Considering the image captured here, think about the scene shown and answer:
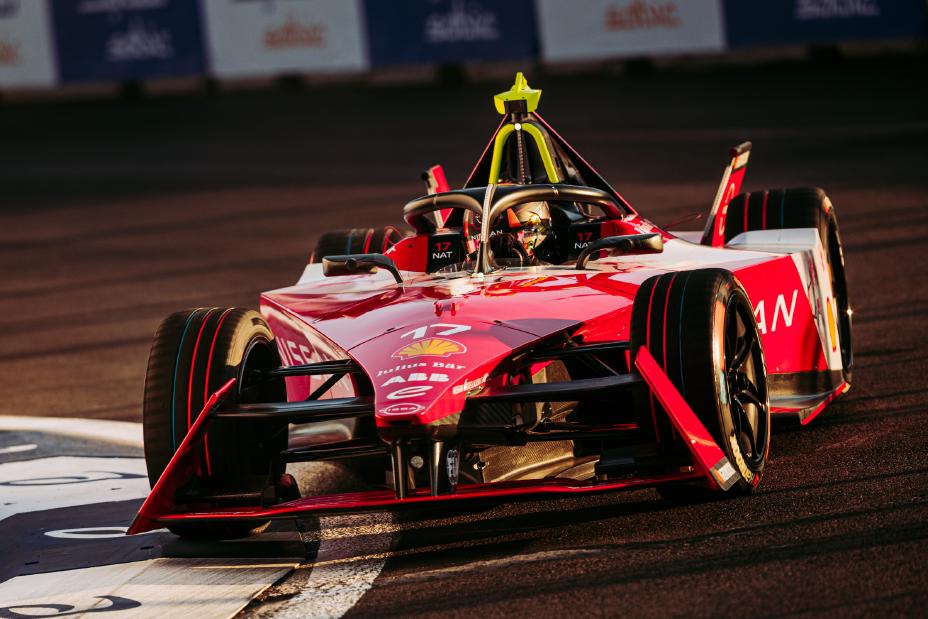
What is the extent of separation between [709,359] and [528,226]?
6.04ft

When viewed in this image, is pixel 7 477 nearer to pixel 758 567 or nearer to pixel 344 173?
pixel 758 567

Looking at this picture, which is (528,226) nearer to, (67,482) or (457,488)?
(457,488)

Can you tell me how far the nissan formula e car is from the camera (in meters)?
5.54

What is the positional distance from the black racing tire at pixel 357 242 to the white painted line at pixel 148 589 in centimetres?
300

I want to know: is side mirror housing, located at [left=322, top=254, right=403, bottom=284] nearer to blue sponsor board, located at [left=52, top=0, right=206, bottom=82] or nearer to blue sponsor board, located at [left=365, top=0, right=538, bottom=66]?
blue sponsor board, located at [left=365, top=0, right=538, bottom=66]

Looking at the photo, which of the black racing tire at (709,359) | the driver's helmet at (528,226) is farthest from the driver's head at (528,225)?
the black racing tire at (709,359)

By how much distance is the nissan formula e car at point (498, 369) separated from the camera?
554 centimetres

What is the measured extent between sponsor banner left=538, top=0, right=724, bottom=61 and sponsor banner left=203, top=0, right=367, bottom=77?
3.61 m

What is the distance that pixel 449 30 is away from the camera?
2444 cm

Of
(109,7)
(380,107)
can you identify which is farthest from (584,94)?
(109,7)

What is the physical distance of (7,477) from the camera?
7520mm

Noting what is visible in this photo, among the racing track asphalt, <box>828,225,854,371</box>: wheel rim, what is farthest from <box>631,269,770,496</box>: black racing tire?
<box>828,225,854,371</box>: wheel rim

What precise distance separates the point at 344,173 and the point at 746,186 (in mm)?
5831

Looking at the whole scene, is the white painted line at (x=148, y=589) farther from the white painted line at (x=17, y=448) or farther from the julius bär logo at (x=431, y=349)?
the white painted line at (x=17, y=448)
